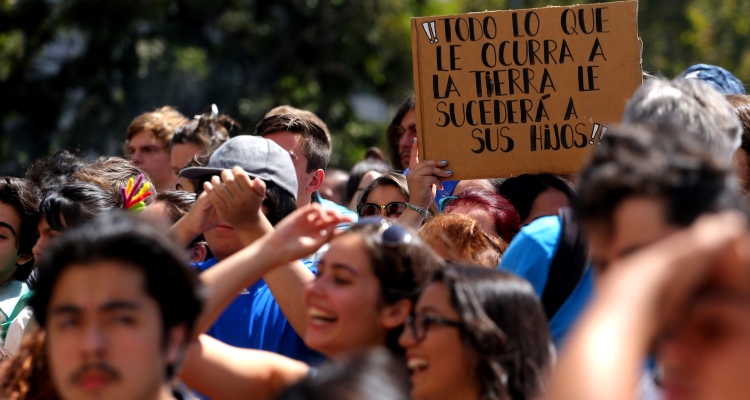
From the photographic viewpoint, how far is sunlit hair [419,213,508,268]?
4.00 m

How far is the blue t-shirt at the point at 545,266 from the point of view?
3.04 m

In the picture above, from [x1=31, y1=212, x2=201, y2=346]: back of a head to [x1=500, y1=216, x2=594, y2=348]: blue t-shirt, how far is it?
993mm

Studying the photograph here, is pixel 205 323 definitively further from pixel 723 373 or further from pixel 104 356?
pixel 723 373

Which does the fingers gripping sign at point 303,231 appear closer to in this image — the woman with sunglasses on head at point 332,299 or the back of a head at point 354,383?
the woman with sunglasses on head at point 332,299

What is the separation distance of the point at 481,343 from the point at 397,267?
0.45 metres

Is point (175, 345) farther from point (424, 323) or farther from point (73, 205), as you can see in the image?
point (73, 205)

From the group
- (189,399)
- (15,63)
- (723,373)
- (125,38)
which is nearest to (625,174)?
(723,373)

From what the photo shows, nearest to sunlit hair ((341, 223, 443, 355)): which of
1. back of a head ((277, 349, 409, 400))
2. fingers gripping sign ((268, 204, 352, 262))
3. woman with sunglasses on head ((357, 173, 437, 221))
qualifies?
fingers gripping sign ((268, 204, 352, 262))

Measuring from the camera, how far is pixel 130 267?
2.50 meters

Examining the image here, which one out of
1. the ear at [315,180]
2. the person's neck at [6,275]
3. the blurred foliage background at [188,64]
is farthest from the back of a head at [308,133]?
the blurred foliage background at [188,64]

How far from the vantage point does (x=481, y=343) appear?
2.82m

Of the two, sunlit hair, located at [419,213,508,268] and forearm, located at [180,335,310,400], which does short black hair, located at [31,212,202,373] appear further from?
sunlit hair, located at [419,213,508,268]

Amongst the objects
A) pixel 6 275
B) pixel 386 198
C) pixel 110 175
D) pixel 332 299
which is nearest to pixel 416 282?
pixel 332 299

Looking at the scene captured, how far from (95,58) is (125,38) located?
61 centimetres
